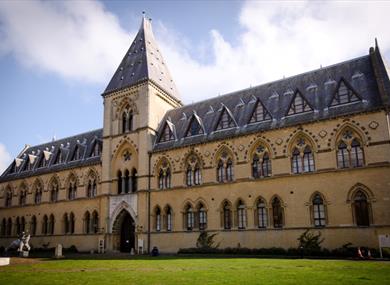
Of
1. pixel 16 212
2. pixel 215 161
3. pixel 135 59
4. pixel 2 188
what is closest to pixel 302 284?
pixel 215 161

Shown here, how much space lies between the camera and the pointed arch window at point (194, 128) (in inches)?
1451

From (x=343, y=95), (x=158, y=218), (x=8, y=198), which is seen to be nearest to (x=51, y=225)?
(x=8, y=198)

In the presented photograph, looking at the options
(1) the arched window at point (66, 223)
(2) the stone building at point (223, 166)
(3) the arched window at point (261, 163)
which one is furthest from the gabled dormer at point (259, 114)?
(1) the arched window at point (66, 223)

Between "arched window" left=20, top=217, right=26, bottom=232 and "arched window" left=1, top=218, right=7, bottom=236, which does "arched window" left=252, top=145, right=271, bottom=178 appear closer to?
"arched window" left=20, top=217, right=26, bottom=232

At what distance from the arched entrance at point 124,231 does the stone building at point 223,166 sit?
108 millimetres

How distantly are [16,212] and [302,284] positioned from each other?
4922cm

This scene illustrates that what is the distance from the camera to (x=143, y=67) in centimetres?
4250

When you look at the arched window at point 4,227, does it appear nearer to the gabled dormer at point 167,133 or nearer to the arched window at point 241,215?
the gabled dormer at point 167,133

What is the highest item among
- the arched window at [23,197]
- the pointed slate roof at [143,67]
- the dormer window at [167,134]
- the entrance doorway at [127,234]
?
the pointed slate roof at [143,67]

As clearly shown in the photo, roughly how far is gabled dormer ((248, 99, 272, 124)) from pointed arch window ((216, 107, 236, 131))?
6.57 ft

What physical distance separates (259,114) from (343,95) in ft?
24.2

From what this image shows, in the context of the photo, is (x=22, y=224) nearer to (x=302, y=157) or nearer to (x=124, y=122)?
(x=124, y=122)

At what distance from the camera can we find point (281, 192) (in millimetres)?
29578

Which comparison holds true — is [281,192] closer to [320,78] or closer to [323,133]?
[323,133]
